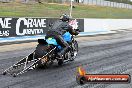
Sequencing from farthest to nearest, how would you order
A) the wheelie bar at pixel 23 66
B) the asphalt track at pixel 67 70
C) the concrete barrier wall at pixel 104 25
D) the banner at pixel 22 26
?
the concrete barrier wall at pixel 104 25
the banner at pixel 22 26
the wheelie bar at pixel 23 66
the asphalt track at pixel 67 70

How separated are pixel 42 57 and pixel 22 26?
10.1 metres

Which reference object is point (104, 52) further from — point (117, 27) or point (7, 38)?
point (117, 27)

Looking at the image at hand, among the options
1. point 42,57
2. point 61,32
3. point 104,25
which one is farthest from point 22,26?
point 104,25

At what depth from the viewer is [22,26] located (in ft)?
67.4

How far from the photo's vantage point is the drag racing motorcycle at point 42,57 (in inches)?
406

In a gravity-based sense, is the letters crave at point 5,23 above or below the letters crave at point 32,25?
above

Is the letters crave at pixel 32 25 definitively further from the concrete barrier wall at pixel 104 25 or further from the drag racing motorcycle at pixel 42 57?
the drag racing motorcycle at pixel 42 57

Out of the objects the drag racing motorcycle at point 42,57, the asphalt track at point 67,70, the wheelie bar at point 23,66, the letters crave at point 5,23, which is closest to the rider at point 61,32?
the drag racing motorcycle at point 42,57

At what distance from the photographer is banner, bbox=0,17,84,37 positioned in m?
19.2

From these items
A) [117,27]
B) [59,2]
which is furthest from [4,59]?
[59,2]

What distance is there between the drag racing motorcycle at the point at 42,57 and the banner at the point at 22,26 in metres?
7.59

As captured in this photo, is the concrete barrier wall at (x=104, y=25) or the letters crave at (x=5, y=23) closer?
the letters crave at (x=5, y=23)

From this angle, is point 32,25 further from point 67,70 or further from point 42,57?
point 42,57

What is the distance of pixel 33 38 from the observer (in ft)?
69.1
